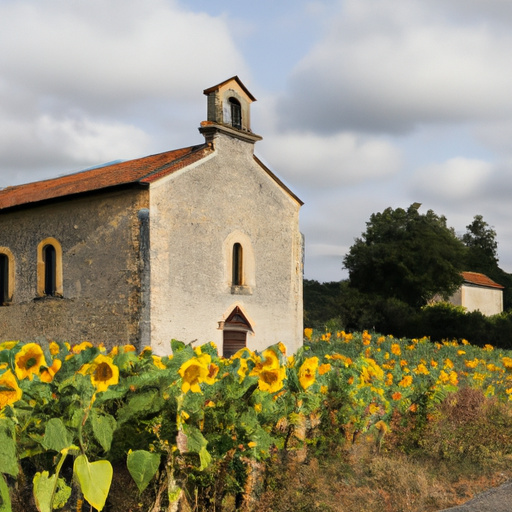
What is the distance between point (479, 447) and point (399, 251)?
32.8 metres

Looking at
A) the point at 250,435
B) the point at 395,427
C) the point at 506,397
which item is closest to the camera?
the point at 250,435

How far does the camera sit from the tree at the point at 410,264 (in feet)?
124

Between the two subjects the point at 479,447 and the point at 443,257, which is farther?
the point at 443,257

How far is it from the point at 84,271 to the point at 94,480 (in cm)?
1268

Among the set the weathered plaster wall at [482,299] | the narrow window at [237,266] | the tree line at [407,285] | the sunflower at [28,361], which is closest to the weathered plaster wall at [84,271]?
the narrow window at [237,266]

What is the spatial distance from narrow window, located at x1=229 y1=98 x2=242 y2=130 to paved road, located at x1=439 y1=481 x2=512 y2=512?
1301 cm

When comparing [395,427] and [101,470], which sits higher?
[101,470]

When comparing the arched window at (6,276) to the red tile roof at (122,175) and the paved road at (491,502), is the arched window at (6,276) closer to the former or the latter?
the red tile roof at (122,175)

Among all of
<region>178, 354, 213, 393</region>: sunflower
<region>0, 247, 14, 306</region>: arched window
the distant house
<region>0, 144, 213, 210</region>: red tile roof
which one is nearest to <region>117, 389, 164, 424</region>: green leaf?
<region>178, 354, 213, 393</region>: sunflower

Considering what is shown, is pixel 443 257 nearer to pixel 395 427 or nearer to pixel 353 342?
Result: pixel 353 342

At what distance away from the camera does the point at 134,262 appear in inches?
563

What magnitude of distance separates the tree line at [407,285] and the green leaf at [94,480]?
24672mm

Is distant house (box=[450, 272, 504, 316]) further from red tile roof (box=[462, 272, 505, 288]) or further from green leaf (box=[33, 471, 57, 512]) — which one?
green leaf (box=[33, 471, 57, 512])

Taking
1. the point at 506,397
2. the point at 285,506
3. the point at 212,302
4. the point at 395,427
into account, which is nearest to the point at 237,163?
the point at 212,302
